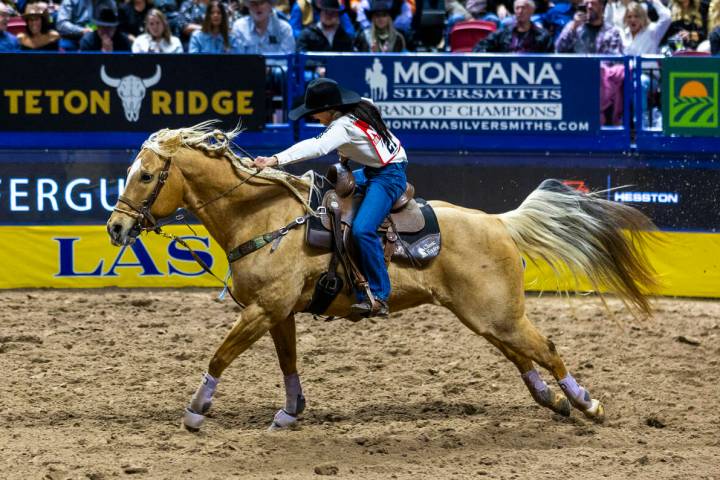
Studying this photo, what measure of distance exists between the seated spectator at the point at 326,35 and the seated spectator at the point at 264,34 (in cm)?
18

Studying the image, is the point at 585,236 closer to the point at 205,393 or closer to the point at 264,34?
the point at 205,393

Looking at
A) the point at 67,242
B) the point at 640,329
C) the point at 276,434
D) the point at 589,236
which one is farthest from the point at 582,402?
the point at 67,242

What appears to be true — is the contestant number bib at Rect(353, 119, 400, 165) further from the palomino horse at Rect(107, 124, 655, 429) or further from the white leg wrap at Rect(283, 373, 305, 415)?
the white leg wrap at Rect(283, 373, 305, 415)

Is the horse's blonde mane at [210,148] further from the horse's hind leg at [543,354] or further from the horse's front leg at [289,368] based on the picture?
the horse's hind leg at [543,354]

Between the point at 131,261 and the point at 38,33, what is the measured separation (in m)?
2.93

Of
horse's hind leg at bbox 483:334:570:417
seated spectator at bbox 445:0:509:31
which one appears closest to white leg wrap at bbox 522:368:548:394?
horse's hind leg at bbox 483:334:570:417

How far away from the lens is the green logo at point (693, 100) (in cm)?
1116

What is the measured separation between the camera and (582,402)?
746cm

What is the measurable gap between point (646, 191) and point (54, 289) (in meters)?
5.99

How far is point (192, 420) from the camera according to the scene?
7.08 metres

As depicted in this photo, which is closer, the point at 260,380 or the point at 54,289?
the point at 260,380

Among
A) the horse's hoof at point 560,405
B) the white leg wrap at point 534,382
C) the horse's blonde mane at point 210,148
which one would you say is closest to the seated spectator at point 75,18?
the horse's blonde mane at point 210,148

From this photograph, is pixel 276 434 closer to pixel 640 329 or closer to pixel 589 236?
pixel 589 236

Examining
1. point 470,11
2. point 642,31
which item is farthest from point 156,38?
point 642,31
